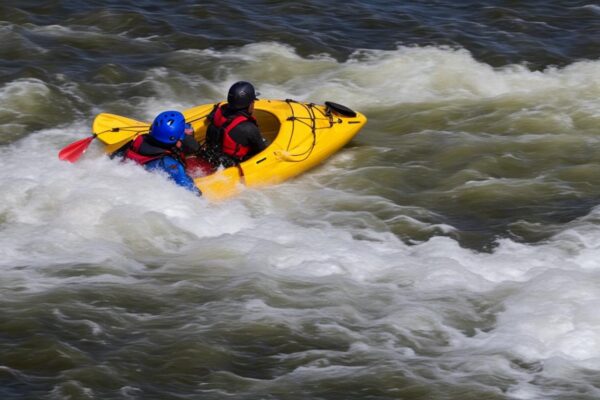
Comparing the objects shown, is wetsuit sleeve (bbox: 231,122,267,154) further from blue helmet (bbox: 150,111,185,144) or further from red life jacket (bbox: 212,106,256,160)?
blue helmet (bbox: 150,111,185,144)

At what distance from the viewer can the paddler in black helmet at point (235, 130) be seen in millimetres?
10430

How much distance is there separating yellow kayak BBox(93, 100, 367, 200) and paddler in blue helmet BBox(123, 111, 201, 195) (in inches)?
11.8

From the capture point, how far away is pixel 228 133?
1042cm

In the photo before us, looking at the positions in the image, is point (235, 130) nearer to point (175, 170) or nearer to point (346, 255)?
point (175, 170)

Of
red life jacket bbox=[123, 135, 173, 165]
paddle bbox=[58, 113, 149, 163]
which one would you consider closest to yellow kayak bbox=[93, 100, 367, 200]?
paddle bbox=[58, 113, 149, 163]

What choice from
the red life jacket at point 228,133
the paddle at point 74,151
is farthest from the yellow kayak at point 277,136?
the paddle at point 74,151

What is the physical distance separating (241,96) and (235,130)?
1.03ft

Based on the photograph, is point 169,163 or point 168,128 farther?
point 169,163

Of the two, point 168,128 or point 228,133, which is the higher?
point 228,133

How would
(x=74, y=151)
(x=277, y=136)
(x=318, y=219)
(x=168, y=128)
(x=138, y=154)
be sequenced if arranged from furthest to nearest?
(x=277, y=136) < (x=74, y=151) < (x=318, y=219) < (x=138, y=154) < (x=168, y=128)

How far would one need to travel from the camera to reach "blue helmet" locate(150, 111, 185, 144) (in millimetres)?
9727

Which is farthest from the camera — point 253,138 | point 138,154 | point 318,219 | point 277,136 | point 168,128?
point 277,136

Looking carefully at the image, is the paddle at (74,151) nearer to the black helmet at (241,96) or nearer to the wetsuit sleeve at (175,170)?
the wetsuit sleeve at (175,170)

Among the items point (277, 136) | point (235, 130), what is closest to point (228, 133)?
point (235, 130)
